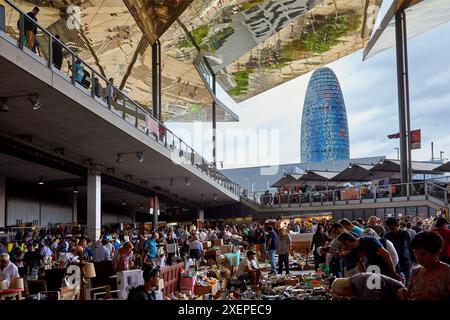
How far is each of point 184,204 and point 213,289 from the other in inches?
1158

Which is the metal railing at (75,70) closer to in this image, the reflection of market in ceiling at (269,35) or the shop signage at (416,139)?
the reflection of market in ceiling at (269,35)

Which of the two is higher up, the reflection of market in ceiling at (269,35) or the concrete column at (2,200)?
the reflection of market in ceiling at (269,35)

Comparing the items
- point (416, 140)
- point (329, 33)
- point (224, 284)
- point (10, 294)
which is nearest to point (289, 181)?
point (416, 140)

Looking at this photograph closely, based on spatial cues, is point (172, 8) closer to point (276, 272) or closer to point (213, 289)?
point (276, 272)

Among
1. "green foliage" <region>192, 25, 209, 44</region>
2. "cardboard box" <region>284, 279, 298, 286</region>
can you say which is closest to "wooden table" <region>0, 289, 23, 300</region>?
"cardboard box" <region>284, 279, 298, 286</region>

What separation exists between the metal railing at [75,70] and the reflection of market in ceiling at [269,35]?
445 inches

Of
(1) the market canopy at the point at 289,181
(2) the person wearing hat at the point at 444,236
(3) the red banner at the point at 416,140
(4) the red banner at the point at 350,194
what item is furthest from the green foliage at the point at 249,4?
(2) the person wearing hat at the point at 444,236

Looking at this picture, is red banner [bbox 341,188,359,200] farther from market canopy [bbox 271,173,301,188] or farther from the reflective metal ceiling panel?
the reflective metal ceiling panel

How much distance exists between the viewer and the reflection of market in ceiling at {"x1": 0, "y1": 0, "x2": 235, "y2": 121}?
25.7 metres

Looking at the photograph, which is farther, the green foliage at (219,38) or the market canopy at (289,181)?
the market canopy at (289,181)

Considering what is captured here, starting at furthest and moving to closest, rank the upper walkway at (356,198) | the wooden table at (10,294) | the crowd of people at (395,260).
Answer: the upper walkway at (356,198) → the wooden table at (10,294) → the crowd of people at (395,260)

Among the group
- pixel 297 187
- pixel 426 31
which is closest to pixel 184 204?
pixel 297 187

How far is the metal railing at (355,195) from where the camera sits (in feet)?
95.6

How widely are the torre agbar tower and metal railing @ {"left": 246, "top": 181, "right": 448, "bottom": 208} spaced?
74.1 m
